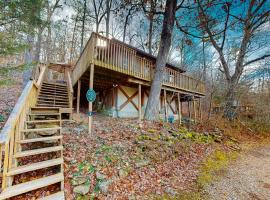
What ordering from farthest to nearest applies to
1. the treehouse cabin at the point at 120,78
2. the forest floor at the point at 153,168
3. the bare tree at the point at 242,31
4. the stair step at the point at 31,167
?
the bare tree at the point at 242,31 → the treehouse cabin at the point at 120,78 → the forest floor at the point at 153,168 → the stair step at the point at 31,167

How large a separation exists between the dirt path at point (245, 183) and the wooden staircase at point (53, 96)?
6904mm

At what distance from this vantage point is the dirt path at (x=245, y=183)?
3.65 metres

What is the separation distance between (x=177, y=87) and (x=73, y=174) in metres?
9.46

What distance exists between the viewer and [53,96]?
7.60m

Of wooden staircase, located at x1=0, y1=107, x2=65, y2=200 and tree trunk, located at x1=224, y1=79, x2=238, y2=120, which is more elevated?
tree trunk, located at x1=224, y1=79, x2=238, y2=120

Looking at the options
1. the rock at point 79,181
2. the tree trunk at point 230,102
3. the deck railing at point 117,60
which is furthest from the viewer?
the tree trunk at point 230,102

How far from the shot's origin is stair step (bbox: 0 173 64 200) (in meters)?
2.45

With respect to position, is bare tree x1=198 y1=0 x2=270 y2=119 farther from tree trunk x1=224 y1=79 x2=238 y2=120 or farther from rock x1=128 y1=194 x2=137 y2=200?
rock x1=128 y1=194 x2=137 y2=200

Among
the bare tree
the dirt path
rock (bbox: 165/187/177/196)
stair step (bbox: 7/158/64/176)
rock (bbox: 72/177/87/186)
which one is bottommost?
the dirt path

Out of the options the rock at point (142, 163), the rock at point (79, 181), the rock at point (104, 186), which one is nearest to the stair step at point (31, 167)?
the rock at point (79, 181)

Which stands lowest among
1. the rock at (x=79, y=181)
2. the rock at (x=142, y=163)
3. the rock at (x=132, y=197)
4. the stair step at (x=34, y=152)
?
the rock at (x=132, y=197)

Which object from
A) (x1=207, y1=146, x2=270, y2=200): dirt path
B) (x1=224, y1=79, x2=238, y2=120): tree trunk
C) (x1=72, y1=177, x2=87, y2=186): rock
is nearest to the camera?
(x1=72, y1=177, x2=87, y2=186): rock

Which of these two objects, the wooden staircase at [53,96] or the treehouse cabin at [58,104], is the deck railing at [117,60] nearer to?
the treehouse cabin at [58,104]

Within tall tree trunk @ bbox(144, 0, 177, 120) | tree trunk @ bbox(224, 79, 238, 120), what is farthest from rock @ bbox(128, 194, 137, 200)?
tree trunk @ bbox(224, 79, 238, 120)
